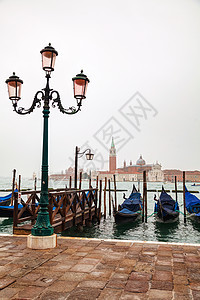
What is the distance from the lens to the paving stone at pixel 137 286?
9.11ft

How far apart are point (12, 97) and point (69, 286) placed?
12.3ft

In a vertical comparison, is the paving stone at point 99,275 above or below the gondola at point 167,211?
above

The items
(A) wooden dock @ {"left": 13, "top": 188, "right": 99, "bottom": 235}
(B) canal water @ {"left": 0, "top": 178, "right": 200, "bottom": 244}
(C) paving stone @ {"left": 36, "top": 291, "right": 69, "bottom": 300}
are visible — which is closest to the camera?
(C) paving stone @ {"left": 36, "top": 291, "right": 69, "bottom": 300}

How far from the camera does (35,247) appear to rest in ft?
14.8

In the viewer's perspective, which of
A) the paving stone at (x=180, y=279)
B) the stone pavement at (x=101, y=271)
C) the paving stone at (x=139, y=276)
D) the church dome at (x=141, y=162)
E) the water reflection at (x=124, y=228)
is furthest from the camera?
the church dome at (x=141, y=162)

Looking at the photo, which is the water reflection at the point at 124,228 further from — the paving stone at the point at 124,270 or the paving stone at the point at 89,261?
the paving stone at the point at 124,270

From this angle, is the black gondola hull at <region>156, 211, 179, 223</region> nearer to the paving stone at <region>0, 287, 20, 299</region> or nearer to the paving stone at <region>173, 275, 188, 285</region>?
the paving stone at <region>173, 275, 188, 285</region>

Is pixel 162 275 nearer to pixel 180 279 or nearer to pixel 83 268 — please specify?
pixel 180 279

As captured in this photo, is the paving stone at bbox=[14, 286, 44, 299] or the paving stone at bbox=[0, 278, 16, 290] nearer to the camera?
the paving stone at bbox=[14, 286, 44, 299]

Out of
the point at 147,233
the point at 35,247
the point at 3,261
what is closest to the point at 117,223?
the point at 147,233

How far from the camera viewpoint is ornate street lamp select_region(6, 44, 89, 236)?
4.78m

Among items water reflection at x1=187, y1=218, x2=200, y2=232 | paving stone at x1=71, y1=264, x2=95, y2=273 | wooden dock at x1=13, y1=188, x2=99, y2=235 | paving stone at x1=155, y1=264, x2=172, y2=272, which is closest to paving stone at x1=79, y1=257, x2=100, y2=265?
paving stone at x1=71, y1=264, x2=95, y2=273

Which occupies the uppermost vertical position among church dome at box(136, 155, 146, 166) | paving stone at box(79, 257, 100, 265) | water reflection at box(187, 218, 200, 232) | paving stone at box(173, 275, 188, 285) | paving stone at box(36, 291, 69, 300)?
church dome at box(136, 155, 146, 166)

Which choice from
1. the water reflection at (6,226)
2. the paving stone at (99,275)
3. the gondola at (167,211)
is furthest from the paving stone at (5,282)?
the gondola at (167,211)
